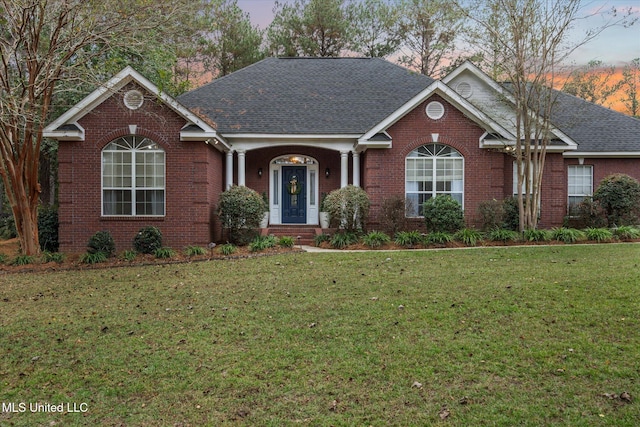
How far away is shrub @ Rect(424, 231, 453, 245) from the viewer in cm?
1237

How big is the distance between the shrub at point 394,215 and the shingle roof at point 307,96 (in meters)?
3.07

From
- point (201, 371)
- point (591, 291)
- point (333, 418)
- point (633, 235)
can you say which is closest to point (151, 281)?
point (201, 371)

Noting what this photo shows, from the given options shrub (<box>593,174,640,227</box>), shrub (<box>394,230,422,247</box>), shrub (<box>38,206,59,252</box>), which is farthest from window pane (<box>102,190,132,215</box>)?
shrub (<box>593,174,640,227</box>)

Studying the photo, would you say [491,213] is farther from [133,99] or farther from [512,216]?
[133,99]

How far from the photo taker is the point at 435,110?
1430 centimetres

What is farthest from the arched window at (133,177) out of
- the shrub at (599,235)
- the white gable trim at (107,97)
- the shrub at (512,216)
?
the shrub at (599,235)

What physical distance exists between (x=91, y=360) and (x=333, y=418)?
9.58 feet

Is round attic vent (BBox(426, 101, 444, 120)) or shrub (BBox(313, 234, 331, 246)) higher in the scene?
round attic vent (BBox(426, 101, 444, 120))

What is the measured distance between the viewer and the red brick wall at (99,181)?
1289 cm

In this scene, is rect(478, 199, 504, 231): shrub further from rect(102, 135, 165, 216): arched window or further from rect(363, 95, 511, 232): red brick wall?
rect(102, 135, 165, 216): arched window

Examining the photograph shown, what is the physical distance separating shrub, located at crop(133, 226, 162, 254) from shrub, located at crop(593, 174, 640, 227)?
1355cm

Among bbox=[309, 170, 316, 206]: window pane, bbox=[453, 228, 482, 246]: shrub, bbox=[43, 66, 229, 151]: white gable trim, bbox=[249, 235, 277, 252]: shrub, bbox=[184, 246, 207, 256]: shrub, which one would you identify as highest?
bbox=[43, 66, 229, 151]: white gable trim

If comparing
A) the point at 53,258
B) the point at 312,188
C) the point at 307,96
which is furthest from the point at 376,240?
the point at 53,258

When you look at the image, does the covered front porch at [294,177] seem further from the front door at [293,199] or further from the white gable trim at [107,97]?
the white gable trim at [107,97]
